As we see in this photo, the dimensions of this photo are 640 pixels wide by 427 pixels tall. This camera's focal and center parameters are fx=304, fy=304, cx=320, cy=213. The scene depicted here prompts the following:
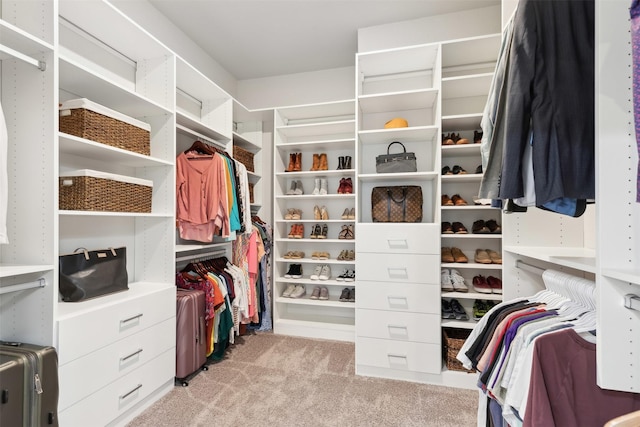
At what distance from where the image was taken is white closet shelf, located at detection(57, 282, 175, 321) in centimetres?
145

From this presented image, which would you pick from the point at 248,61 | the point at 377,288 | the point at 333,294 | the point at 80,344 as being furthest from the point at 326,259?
the point at 248,61

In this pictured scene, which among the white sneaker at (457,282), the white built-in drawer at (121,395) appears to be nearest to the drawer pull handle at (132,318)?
the white built-in drawer at (121,395)

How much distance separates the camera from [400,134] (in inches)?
98.0

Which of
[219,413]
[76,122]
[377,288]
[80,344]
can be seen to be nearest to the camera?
[80,344]

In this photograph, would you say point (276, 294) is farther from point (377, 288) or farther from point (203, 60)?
point (203, 60)

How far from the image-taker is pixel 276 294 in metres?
3.08

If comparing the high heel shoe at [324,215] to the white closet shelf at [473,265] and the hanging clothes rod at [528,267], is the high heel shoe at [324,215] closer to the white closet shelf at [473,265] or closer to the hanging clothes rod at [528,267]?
the white closet shelf at [473,265]

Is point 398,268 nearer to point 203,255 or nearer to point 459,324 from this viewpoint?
point 459,324

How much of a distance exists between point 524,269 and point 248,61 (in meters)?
3.15

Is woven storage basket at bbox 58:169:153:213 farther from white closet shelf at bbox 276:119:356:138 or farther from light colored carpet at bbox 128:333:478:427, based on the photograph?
white closet shelf at bbox 276:119:356:138

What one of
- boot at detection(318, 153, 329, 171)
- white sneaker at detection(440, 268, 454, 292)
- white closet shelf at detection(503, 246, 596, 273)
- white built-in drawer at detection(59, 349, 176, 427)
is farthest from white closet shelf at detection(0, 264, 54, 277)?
white sneaker at detection(440, 268, 454, 292)

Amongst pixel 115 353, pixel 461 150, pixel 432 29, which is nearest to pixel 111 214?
pixel 115 353

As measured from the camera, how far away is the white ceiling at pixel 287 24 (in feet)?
7.97

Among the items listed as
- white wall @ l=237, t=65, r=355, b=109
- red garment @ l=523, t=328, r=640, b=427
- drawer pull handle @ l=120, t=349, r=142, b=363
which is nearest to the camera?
red garment @ l=523, t=328, r=640, b=427
